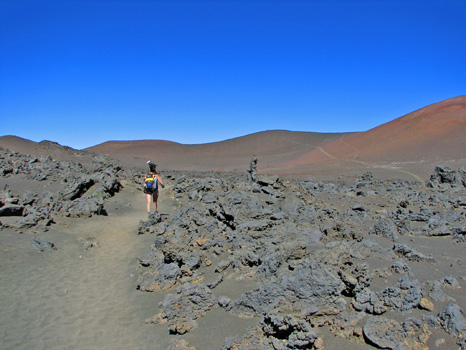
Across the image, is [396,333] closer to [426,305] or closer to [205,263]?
[426,305]

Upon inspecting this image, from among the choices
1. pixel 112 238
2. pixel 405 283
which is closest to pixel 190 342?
pixel 405 283

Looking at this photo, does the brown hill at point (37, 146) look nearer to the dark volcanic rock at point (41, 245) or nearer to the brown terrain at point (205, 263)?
the brown terrain at point (205, 263)

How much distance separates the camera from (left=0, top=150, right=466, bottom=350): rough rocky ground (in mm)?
2938

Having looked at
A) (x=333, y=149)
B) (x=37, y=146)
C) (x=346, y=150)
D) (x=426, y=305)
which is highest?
(x=37, y=146)

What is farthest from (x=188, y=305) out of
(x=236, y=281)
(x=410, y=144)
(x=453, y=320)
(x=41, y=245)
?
(x=410, y=144)

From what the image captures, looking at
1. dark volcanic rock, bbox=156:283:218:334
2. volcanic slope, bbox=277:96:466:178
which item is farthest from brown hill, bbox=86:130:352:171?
dark volcanic rock, bbox=156:283:218:334

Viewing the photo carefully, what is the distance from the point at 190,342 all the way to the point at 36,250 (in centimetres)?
387

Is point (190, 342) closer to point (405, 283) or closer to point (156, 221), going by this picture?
point (405, 283)

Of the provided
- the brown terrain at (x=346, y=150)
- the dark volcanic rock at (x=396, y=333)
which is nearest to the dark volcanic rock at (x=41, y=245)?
the dark volcanic rock at (x=396, y=333)

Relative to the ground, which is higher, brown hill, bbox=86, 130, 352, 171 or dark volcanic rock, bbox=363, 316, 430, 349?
brown hill, bbox=86, 130, 352, 171

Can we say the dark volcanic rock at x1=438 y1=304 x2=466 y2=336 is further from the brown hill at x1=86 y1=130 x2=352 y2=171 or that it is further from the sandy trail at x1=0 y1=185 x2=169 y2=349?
the brown hill at x1=86 y1=130 x2=352 y2=171

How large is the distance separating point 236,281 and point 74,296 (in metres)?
2.02

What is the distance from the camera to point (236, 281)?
4180 mm

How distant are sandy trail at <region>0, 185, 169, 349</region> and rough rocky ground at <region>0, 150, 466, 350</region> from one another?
16 millimetres
